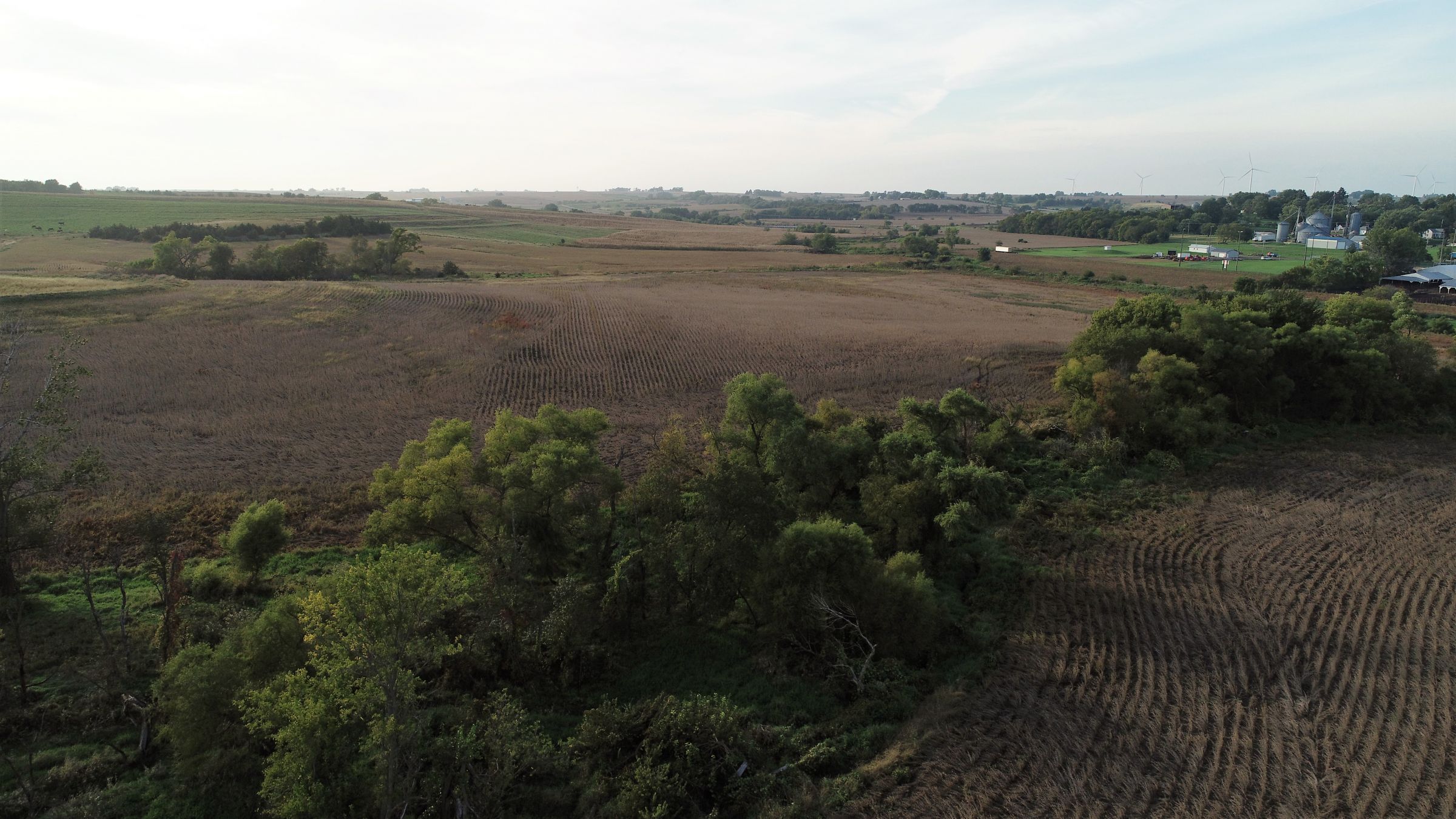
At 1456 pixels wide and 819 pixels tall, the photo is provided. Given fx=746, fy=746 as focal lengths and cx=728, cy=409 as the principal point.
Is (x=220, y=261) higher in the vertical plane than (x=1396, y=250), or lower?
lower

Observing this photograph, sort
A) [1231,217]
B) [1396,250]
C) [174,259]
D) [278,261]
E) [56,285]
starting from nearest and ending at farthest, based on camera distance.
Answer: [56,285], [174,259], [278,261], [1396,250], [1231,217]

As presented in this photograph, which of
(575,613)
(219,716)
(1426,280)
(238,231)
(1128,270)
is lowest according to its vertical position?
(219,716)

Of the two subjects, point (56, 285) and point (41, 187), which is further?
point (41, 187)

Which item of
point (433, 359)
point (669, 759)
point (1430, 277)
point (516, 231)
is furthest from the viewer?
point (516, 231)

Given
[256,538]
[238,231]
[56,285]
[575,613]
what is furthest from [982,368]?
[238,231]

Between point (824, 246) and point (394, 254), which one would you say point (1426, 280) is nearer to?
point (824, 246)

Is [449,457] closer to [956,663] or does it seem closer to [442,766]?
[442,766]
